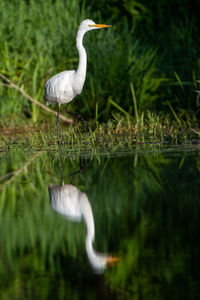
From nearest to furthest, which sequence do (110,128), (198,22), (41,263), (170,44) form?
(41,263) < (110,128) < (170,44) < (198,22)

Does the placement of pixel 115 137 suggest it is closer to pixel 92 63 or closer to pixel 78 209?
pixel 92 63

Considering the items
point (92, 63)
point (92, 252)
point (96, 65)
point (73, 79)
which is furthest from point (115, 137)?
point (92, 252)

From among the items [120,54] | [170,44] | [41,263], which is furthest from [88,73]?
[41,263]

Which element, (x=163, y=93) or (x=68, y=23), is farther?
(x=68, y=23)

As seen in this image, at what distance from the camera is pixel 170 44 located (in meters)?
10.8

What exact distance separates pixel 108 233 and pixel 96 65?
21.5 feet

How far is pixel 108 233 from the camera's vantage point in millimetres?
2979

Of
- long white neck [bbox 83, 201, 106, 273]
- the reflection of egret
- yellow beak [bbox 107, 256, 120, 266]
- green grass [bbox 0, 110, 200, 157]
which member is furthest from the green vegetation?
yellow beak [bbox 107, 256, 120, 266]

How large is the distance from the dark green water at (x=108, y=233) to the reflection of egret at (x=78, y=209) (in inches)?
0.7

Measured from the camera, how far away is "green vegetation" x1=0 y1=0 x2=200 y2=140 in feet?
29.7

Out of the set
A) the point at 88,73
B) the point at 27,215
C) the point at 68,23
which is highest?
→ the point at 68,23

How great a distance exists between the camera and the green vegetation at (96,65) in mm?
9055

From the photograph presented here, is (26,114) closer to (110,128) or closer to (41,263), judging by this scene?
(110,128)

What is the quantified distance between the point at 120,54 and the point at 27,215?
5.91 meters
